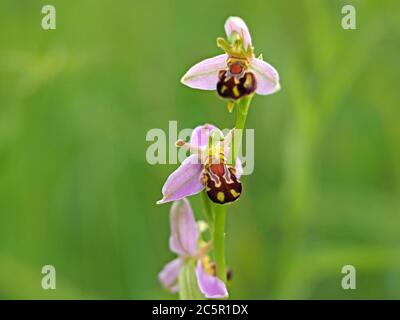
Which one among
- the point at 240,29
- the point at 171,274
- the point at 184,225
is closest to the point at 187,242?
the point at 184,225

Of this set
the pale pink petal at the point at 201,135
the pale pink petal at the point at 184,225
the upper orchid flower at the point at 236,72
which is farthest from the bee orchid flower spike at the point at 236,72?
the pale pink petal at the point at 184,225

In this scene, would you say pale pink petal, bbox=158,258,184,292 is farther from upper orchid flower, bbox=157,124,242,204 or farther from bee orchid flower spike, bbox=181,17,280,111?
bee orchid flower spike, bbox=181,17,280,111

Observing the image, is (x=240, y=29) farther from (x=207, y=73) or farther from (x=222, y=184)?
(x=222, y=184)

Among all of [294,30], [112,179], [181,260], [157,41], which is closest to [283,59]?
[294,30]

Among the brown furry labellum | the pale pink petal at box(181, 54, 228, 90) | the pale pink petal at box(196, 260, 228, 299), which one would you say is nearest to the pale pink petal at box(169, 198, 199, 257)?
the pale pink petal at box(196, 260, 228, 299)

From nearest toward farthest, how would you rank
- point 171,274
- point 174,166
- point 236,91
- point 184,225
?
point 236,91
point 184,225
point 171,274
point 174,166

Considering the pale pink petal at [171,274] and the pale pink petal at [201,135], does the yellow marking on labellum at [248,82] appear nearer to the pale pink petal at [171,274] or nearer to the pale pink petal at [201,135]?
the pale pink petal at [201,135]
